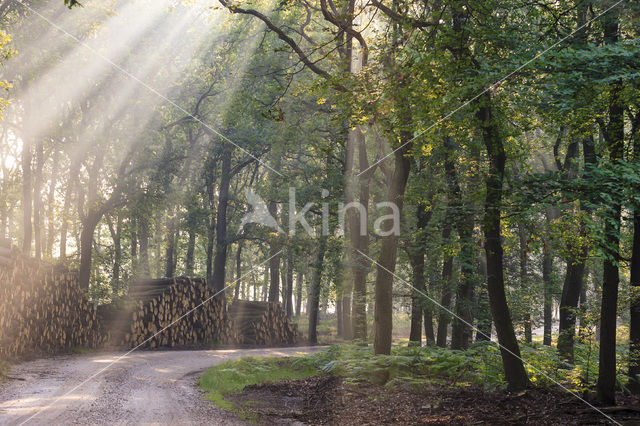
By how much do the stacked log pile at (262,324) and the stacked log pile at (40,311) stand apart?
8.18 m

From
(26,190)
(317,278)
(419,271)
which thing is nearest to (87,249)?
(26,190)

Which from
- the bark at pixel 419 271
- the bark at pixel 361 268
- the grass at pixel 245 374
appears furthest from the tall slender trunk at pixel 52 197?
the bark at pixel 419 271

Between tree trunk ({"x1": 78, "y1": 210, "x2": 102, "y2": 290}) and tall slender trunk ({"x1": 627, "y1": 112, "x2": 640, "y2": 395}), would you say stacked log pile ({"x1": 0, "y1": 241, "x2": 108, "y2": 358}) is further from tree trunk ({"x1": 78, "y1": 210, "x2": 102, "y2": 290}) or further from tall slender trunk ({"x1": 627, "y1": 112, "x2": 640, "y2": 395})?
tall slender trunk ({"x1": 627, "y1": 112, "x2": 640, "y2": 395})

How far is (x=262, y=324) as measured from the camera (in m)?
27.3

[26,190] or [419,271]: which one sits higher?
[26,190]

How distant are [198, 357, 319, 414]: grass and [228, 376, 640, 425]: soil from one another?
43 cm

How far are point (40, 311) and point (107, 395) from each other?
29.0 ft

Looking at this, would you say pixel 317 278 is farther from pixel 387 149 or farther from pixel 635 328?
pixel 635 328

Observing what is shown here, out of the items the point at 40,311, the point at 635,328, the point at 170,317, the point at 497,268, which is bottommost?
the point at 170,317

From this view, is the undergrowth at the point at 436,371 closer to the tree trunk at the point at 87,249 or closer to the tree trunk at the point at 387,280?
the tree trunk at the point at 387,280

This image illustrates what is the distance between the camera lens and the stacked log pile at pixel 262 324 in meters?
26.9

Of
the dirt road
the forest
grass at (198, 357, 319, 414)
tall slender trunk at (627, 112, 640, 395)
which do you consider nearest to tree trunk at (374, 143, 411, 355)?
the forest

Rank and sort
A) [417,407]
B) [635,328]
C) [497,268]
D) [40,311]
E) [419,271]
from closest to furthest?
1. [417,407]
2. [635,328]
3. [497,268]
4. [40,311]
5. [419,271]

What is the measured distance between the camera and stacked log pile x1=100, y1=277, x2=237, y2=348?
21.2 m
